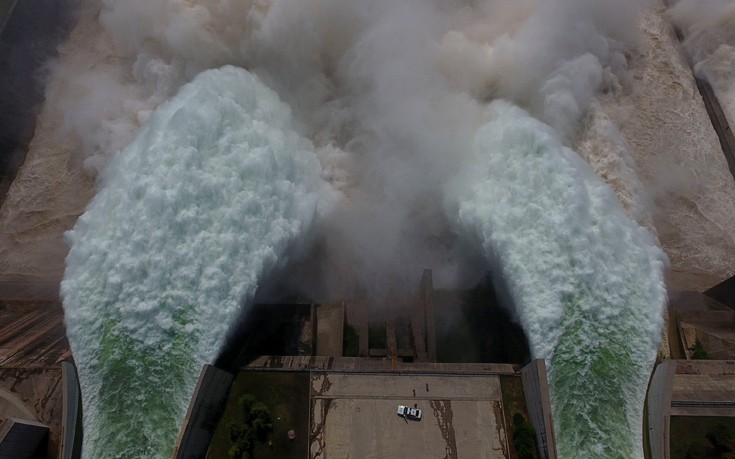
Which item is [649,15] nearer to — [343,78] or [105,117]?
[343,78]

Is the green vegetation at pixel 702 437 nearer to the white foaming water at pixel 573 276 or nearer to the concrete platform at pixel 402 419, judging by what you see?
the white foaming water at pixel 573 276

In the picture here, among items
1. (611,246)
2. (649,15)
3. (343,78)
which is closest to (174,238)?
(343,78)

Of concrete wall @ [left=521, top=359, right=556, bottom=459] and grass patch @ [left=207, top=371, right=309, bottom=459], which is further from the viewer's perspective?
grass patch @ [left=207, top=371, right=309, bottom=459]

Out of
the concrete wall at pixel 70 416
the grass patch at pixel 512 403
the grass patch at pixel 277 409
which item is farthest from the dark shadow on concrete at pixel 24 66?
the grass patch at pixel 512 403

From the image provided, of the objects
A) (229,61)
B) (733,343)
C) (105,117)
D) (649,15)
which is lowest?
(733,343)

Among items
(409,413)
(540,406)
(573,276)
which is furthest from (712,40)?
(409,413)

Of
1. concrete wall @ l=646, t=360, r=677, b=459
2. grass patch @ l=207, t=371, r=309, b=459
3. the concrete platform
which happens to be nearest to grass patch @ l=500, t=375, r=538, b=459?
the concrete platform

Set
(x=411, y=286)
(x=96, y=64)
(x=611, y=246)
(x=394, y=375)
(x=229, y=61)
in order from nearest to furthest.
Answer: (x=394, y=375) < (x=611, y=246) < (x=411, y=286) < (x=229, y=61) < (x=96, y=64)

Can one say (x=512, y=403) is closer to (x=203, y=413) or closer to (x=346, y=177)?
(x=203, y=413)

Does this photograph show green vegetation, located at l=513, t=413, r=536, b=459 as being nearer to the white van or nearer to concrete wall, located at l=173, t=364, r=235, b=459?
the white van
